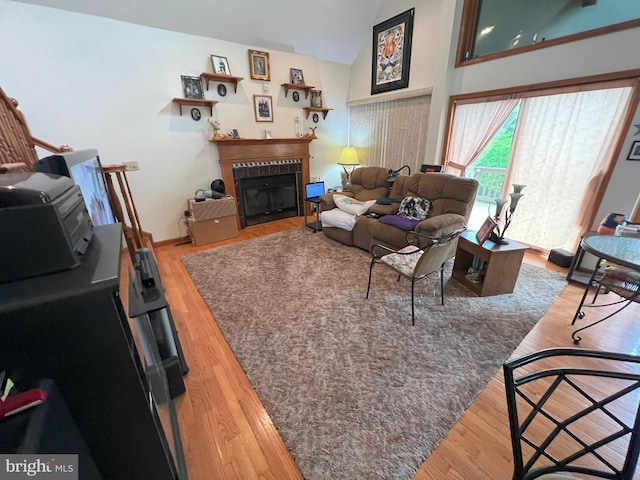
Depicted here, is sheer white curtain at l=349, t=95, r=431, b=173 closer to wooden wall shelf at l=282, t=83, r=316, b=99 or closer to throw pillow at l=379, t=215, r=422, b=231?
wooden wall shelf at l=282, t=83, r=316, b=99

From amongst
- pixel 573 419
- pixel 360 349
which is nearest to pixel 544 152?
pixel 360 349

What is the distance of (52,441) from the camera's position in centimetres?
49

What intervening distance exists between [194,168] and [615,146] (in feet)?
15.9

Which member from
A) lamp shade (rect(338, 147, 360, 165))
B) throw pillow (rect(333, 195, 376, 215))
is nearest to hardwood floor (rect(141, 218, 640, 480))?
throw pillow (rect(333, 195, 376, 215))

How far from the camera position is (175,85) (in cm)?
329

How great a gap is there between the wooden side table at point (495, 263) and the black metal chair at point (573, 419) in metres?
0.74

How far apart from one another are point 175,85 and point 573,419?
448 cm

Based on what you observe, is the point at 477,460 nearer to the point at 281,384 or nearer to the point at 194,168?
the point at 281,384

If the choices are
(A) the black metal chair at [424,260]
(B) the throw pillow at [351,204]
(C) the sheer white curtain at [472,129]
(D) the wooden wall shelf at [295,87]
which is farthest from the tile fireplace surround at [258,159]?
(A) the black metal chair at [424,260]

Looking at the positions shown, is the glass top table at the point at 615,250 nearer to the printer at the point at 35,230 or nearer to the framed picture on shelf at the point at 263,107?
the printer at the point at 35,230

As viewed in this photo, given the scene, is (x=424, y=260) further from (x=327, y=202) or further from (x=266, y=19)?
(x=266, y=19)

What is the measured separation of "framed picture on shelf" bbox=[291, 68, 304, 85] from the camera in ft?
13.8

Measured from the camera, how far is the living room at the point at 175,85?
2.40 m

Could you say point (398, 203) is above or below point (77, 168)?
below
